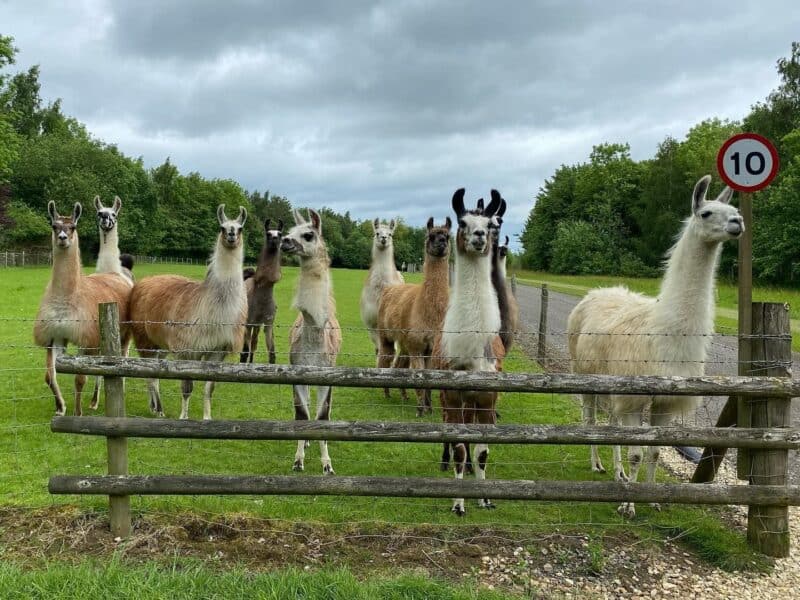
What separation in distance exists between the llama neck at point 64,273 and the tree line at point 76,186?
28.0 metres

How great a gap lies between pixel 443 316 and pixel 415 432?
112 inches

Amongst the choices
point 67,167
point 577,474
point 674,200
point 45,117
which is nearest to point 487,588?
point 577,474

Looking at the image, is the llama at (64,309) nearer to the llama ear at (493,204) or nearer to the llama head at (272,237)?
the llama head at (272,237)

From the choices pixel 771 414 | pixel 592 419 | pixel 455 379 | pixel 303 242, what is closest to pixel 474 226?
pixel 455 379

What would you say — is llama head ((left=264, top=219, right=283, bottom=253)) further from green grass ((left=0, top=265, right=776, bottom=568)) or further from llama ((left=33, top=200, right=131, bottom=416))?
llama ((left=33, top=200, right=131, bottom=416))

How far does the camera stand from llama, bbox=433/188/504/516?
4.46 m

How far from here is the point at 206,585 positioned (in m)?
3.08

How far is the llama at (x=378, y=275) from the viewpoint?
946 cm

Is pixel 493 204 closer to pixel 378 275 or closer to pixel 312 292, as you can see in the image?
pixel 312 292

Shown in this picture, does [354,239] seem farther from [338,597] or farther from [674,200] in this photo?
[338,597]

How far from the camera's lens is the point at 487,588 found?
3242 millimetres

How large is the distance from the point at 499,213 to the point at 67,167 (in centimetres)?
5136

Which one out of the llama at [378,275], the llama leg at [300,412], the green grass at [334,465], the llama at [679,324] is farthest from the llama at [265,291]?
the llama at [679,324]

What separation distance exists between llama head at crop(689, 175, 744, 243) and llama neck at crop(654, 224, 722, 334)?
0.21 ft
